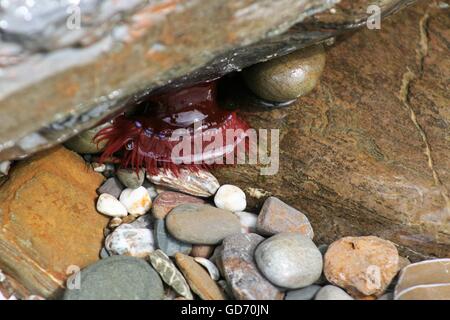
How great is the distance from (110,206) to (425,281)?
157 cm

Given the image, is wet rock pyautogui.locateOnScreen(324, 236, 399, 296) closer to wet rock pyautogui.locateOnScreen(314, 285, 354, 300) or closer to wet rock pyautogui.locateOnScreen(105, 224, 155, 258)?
wet rock pyautogui.locateOnScreen(314, 285, 354, 300)

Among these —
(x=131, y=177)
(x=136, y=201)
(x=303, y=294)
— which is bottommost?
(x=303, y=294)

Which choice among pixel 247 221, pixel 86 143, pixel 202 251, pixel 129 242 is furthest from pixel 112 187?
pixel 247 221

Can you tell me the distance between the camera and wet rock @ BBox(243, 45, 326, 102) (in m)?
2.92

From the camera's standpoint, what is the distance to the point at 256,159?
10.3ft

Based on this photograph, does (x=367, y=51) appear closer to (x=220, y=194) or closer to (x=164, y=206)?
(x=220, y=194)

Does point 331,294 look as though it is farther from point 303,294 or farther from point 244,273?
point 244,273

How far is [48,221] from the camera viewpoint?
9.20 ft

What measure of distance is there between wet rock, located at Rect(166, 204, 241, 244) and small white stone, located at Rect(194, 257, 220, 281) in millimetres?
105

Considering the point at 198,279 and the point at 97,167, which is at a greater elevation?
the point at 97,167

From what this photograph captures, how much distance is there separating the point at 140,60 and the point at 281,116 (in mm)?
1218

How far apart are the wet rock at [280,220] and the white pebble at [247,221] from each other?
58 millimetres

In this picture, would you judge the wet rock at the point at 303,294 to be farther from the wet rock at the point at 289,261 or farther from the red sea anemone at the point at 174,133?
the red sea anemone at the point at 174,133

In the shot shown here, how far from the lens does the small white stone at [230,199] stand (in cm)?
307
